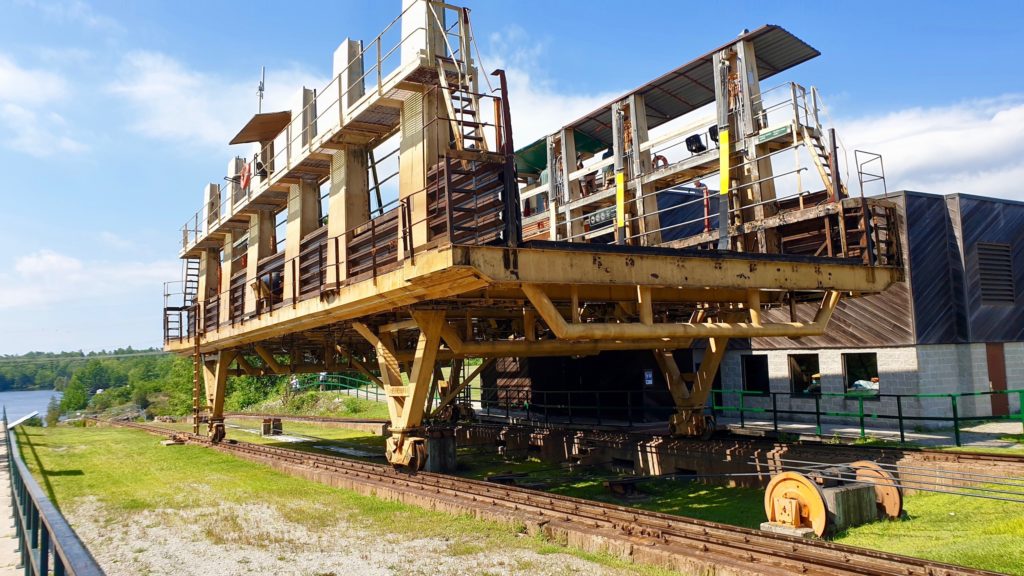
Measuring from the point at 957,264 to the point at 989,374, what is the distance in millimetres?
3148

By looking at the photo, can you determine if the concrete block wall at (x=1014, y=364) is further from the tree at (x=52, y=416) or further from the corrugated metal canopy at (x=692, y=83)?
the tree at (x=52, y=416)

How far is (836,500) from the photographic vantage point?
8148mm

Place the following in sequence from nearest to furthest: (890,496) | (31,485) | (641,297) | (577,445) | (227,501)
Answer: (31,485), (890,496), (641,297), (227,501), (577,445)

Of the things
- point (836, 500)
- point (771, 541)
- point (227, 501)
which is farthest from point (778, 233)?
point (227, 501)

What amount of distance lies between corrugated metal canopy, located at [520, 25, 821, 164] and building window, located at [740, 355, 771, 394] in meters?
8.18

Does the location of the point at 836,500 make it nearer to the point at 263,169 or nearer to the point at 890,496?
the point at 890,496

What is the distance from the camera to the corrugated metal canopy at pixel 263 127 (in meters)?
17.0

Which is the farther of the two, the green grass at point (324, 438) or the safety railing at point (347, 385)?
the safety railing at point (347, 385)

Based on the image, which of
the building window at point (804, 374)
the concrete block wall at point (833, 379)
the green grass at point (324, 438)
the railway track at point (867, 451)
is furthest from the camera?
the green grass at point (324, 438)

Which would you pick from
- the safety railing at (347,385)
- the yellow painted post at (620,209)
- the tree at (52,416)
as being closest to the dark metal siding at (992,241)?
the yellow painted post at (620,209)

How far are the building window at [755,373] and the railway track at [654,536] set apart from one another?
13.6 m

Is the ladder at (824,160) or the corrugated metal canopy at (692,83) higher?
the corrugated metal canopy at (692,83)

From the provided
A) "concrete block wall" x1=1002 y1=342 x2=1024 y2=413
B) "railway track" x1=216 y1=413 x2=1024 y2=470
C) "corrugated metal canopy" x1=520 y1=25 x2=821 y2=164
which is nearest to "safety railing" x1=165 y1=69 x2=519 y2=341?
"railway track" x1=216 y1=413 x2=1024 y2=470

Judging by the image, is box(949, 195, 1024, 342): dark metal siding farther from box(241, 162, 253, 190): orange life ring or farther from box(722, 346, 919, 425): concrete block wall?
box(241, 162, 253, 190): orange life ring
